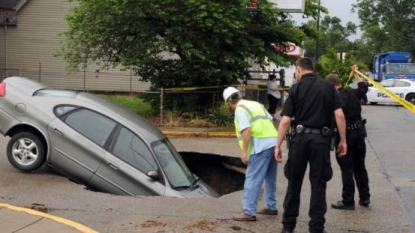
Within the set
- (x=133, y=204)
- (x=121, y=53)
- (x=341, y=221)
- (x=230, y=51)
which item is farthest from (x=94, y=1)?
(x=341, y=221)

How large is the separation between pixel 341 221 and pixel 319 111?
161 centimetres

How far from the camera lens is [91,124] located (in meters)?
8.34

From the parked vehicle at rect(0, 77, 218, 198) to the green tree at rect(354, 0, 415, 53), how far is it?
60.3m

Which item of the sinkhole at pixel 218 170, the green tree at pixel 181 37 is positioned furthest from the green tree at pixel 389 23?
the sinkhole at pixel 218 170

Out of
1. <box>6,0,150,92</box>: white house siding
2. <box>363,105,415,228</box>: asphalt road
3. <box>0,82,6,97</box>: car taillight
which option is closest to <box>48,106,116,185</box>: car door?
<box>0,82,6,97</box>: car taillight

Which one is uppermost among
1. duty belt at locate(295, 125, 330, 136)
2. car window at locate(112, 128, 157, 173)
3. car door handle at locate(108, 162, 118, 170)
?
duty belt at locate(295, 125, 330, 136)

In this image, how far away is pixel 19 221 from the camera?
5.94 meters

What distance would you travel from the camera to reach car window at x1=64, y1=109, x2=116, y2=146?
8219 millimetres

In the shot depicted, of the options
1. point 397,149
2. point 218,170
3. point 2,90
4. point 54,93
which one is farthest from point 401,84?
point 2,90

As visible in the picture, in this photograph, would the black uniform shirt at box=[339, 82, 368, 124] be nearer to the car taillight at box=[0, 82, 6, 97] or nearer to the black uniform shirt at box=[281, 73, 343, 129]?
the black uniform shirt at box=[281, 73, 343, 129]

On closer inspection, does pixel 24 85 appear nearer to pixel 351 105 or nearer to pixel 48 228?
pixel 48 228

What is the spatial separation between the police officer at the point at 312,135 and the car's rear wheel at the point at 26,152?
4.07m

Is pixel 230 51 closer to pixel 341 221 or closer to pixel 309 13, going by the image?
pixel 309 13

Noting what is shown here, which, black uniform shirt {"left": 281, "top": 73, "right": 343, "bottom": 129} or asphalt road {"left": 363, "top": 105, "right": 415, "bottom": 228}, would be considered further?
asphalt road {"left": 363, "top": 105, "right": 415, "bottom": 228}
